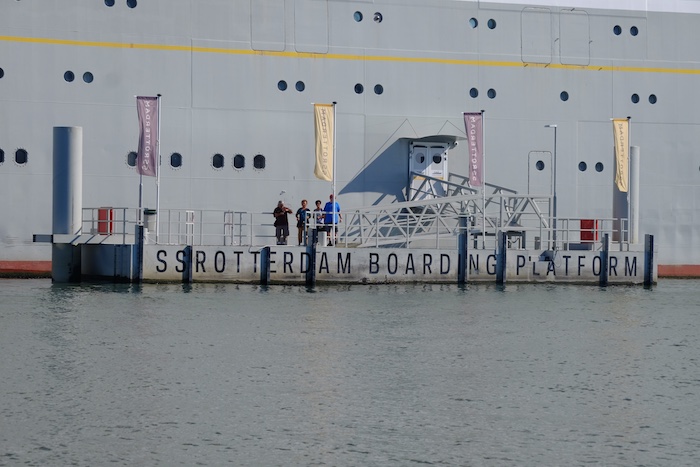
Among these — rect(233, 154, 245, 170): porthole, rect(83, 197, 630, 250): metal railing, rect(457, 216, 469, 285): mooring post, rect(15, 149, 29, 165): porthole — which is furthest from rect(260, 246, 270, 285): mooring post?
rect(15, 149, 29, 165): porthole

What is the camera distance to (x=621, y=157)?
93.1 ft

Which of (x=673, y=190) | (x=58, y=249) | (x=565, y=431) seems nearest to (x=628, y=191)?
(x=673, y=190)

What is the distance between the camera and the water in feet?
34.9

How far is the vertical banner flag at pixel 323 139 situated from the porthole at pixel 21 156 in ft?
22.4

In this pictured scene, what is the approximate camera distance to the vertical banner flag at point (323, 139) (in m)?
26.5

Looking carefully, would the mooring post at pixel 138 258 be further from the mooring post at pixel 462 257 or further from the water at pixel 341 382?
the mooring post at pixel 462 257

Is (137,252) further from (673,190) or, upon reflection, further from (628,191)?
(673,190)

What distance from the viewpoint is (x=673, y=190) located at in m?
30.9

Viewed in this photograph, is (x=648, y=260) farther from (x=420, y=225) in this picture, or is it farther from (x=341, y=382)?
(x=341, y=382)

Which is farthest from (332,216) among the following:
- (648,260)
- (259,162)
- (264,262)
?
(648,260)

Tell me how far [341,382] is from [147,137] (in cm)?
1307

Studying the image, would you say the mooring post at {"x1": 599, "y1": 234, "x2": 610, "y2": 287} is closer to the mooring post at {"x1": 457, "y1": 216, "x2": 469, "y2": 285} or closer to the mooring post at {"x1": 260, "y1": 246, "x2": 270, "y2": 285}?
the mooring post at {"x1": 457, "y1": 216, "x2": 469, "y2": 285}

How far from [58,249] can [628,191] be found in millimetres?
13685

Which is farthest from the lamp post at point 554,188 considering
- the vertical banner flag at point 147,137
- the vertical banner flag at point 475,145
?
the vertical banner flag at point 147,137
